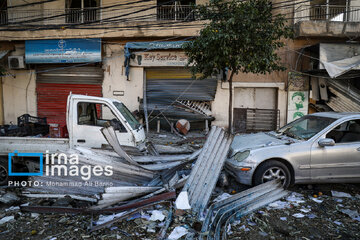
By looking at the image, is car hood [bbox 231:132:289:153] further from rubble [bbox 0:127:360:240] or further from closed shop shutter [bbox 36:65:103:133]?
closed shop shutter [bbox 36:65:103:133]

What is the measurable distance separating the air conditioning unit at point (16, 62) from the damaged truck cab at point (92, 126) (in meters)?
8.27

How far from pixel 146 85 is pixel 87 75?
2831mm

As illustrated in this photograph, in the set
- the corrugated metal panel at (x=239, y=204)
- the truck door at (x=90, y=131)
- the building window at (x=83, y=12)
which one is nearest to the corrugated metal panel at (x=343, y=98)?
the corrugated metal panel at (x=239, y=204)

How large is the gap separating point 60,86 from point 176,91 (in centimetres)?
554

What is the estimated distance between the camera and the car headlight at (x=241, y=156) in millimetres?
4793

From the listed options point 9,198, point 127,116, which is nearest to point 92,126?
point 127,116

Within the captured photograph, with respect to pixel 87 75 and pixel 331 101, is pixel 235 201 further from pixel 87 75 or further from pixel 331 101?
pixel 87 75

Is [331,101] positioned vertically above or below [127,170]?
above

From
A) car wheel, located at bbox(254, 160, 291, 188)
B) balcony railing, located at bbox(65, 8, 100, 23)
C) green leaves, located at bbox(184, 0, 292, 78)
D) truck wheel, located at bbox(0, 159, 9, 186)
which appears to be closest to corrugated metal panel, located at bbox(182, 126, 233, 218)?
car wheel, located at bbox(254, 160, 291, 188)

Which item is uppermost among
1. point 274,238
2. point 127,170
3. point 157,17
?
point 157,17

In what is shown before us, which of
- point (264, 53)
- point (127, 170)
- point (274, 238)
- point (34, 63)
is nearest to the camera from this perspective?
point (274, 238)

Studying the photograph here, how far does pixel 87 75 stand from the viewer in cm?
1198

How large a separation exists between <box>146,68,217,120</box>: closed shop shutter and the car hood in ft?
19.1

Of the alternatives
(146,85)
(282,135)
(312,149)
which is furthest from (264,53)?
(146,85)
